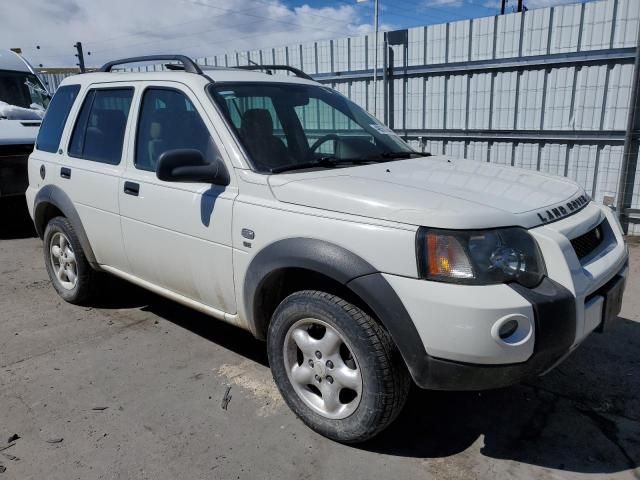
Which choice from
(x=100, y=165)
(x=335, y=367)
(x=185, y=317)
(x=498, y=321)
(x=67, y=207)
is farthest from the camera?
(x=185, y=317)

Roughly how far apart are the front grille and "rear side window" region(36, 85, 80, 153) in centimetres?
383

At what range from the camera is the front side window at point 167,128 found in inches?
127

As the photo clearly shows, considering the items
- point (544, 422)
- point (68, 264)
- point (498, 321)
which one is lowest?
point (544, 422)

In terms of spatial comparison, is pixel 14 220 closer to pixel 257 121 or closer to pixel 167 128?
pixel 167 128

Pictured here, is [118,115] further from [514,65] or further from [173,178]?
[514,65]

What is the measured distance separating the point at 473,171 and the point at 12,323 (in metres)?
3.79

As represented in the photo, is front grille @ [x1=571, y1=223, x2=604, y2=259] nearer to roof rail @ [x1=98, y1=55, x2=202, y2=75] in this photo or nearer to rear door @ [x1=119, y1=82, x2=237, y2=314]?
rear door @ [x1=119, y1=82, x2=237, y2=314]

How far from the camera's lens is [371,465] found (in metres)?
2.58

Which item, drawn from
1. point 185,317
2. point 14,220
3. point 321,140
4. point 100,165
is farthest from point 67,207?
point 14,220

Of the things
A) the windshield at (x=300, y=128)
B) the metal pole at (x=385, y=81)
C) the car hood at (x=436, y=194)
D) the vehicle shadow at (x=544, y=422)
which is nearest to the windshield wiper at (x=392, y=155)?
the windshield at (x=300, y=128)

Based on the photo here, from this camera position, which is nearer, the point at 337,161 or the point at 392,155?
the point at 337,161

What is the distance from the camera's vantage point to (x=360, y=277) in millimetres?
2363

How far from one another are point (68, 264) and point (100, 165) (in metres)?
1.15

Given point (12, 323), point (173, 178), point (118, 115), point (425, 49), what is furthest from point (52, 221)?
point (425, 49)
